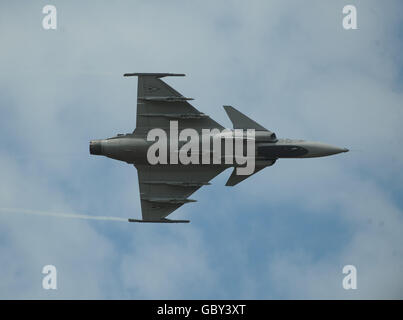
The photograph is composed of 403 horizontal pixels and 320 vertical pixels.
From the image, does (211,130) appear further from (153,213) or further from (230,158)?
(153,213)

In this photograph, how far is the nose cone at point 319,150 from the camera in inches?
1997

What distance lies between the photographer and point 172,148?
50875 millimetres

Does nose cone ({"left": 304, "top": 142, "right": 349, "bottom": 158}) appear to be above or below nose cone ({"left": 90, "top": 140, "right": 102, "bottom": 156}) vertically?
below

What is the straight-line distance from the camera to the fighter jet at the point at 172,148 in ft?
166

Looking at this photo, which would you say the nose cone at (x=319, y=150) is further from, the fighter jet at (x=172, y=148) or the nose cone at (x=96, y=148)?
the nose cone at (x=96, y=148)

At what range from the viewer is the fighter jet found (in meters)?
50.7

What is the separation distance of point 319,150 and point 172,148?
7.10m

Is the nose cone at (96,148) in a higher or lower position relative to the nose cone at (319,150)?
higher
